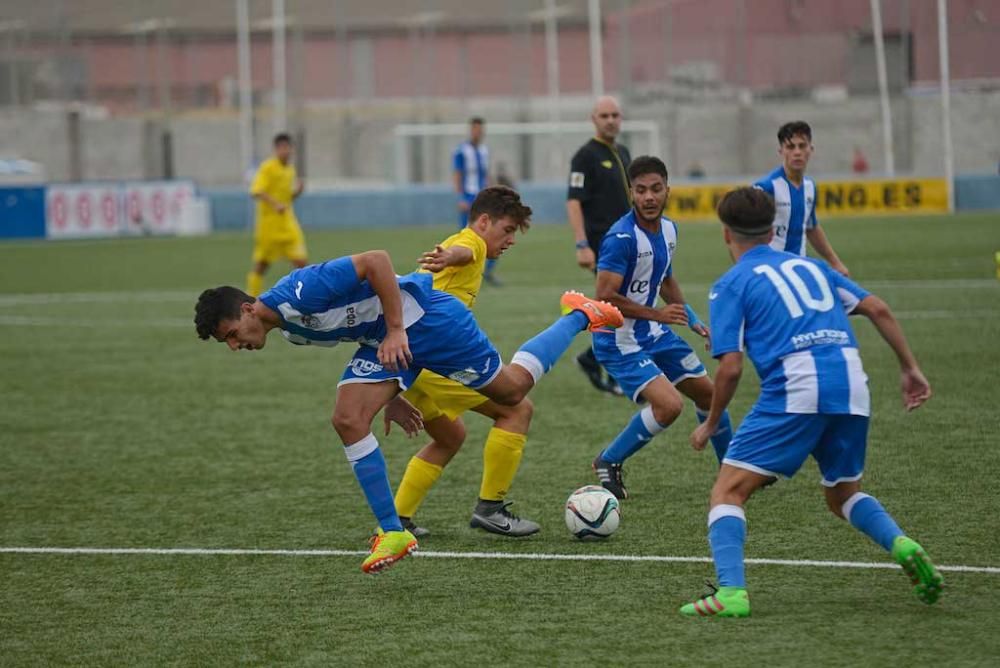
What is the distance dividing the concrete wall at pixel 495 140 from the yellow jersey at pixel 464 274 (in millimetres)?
33734

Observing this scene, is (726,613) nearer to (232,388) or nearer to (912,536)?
(912,536)

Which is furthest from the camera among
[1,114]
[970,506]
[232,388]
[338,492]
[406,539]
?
[1,114]

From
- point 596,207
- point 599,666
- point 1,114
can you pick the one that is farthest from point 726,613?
point 1,114

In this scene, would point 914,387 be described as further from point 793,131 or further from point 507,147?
point 507,147

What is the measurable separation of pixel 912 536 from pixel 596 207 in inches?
209

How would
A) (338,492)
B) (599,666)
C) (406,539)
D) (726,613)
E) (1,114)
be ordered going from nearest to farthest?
(599,666) < (726,613) < (406,539) < (338,492) < (1,114)

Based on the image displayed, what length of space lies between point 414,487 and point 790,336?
8.26ft

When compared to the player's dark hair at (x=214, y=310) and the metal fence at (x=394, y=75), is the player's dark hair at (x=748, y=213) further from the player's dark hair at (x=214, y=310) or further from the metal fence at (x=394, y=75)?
the metal fence at (x=394, y=75)

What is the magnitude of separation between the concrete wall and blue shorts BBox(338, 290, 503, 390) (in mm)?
34384

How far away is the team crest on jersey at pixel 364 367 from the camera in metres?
6.89

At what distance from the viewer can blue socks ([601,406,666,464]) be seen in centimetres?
836

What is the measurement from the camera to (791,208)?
10578mm

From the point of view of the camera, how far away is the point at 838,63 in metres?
43.7

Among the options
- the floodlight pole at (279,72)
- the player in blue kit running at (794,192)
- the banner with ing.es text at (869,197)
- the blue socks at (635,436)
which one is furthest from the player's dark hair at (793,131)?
the floodlight pole at (279,72)
